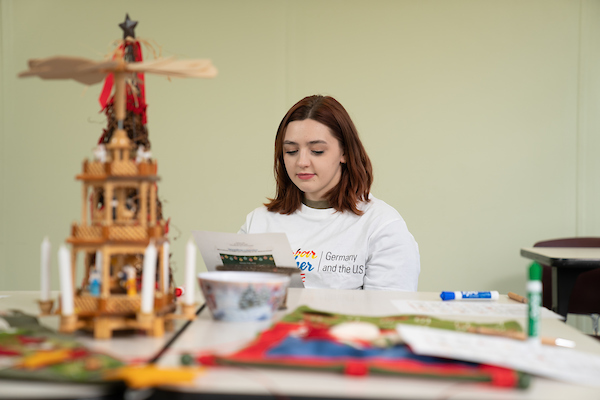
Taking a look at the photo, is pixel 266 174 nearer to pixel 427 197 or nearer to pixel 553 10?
pixel 427 197

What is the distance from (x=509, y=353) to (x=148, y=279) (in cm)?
51

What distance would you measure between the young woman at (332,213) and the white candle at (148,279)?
0.92 meters

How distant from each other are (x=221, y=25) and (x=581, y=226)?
2.68 metres

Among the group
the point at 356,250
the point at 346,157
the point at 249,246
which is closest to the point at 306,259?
the point at 356,250

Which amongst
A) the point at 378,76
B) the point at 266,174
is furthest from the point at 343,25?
the point at 266,174

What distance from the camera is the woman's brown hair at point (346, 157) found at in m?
1.82

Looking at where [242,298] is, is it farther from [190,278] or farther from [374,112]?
[374,112]

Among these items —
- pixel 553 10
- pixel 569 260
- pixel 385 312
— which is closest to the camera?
pixel 385 312

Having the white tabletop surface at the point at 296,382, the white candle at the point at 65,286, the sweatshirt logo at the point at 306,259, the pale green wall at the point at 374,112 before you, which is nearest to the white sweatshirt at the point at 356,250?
the sweatshirt logo at the point at 306,259

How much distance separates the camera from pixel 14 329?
813 mm

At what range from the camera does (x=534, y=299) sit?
734mm

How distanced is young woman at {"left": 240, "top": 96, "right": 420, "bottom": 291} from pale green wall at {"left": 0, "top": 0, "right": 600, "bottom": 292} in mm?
1596

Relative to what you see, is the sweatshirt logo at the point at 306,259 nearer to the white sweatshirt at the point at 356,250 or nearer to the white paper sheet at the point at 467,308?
the white sweatshirt at the point at 356,250

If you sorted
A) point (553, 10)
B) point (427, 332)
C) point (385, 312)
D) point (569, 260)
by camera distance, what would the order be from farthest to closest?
point (553, 10), point (569, 260), point (385, 312), point (427, 332)
